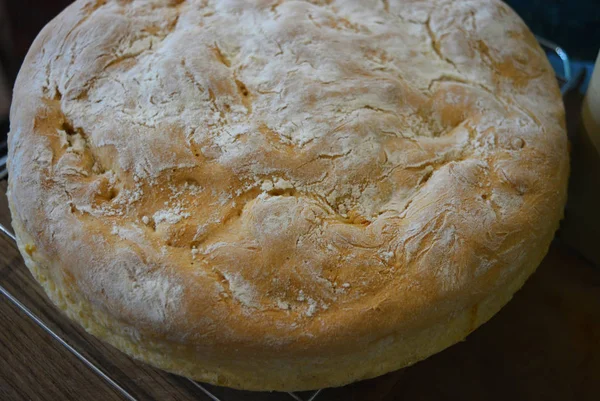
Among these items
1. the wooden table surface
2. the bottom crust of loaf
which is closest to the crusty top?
the bottom crust of loaf

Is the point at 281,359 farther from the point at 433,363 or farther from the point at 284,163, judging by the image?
the point at 433,363

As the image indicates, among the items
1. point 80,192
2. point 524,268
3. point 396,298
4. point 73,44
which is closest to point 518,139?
point 524,268

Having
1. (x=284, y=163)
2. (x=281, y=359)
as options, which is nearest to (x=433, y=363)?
(x=281, y=359)

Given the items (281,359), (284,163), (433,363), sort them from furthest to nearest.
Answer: (433,363) → (284,163) → (281,359)

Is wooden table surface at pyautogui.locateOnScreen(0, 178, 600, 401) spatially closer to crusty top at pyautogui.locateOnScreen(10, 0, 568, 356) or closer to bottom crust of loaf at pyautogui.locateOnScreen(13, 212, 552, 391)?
bottom crust of loaf at pyautogui.locateOnScreen(13, 212, 552, 391)

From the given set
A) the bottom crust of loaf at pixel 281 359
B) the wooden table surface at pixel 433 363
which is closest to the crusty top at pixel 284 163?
the bottom crust of loaf at pixel 281 359

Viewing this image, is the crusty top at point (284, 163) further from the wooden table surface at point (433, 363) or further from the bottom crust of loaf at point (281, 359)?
the wooden table surface at point (433, 363)

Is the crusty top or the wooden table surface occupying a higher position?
the crusty top
